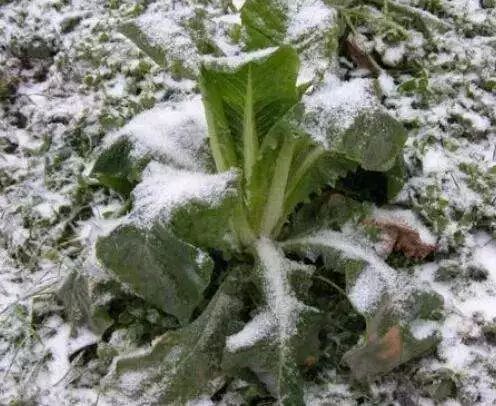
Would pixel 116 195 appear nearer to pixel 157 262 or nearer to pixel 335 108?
pixel 157 262

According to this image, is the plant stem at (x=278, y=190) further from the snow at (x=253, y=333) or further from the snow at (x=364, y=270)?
the snow at (x=253, y=333)

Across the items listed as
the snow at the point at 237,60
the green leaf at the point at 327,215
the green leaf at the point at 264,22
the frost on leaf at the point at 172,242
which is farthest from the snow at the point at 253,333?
the green leaf at the point at 264,22

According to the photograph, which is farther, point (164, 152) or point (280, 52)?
point (164, 152)

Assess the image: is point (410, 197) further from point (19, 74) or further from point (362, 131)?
point (19, 74)

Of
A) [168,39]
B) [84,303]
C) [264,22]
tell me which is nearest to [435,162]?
[264,22]

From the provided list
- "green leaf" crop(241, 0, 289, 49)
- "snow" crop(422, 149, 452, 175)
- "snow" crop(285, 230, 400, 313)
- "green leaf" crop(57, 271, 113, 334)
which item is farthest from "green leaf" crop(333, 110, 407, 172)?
"green leaf" crop(57, 271, 113, 334)

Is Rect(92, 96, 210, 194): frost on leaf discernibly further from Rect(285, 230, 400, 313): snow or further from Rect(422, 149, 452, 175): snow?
Rect(422, 149, 452, 175): snow

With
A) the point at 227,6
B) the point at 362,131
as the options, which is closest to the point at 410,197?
the point at 362,131

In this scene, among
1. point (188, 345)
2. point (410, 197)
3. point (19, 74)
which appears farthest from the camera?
point (19, 74)
